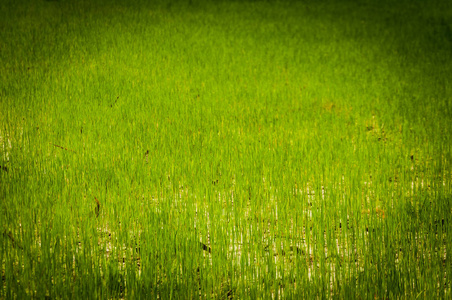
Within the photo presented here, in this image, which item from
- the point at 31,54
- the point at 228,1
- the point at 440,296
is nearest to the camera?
the point at 440,296

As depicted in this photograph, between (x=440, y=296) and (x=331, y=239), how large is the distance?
0.70 meters

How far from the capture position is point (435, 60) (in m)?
6.68

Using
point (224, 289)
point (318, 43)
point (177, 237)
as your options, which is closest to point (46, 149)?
point (177, 237)

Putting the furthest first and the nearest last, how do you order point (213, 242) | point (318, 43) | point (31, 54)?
point (318, 43)
point (31, 54)
point (213, 242)

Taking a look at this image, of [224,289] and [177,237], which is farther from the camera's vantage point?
[177,237]

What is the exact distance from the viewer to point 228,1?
10.5 metres

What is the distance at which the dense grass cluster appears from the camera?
2.38 m

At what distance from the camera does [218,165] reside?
3623 mm

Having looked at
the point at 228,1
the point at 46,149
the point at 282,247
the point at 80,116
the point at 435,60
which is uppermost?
the point at 228,1

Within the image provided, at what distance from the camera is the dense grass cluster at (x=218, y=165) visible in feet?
7.80

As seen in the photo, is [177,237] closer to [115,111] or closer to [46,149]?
[46,149]

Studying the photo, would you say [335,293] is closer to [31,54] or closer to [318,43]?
[31,54]

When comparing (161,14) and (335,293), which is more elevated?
(161,14)

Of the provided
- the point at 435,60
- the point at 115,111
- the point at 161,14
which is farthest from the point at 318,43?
the point at 115,111
